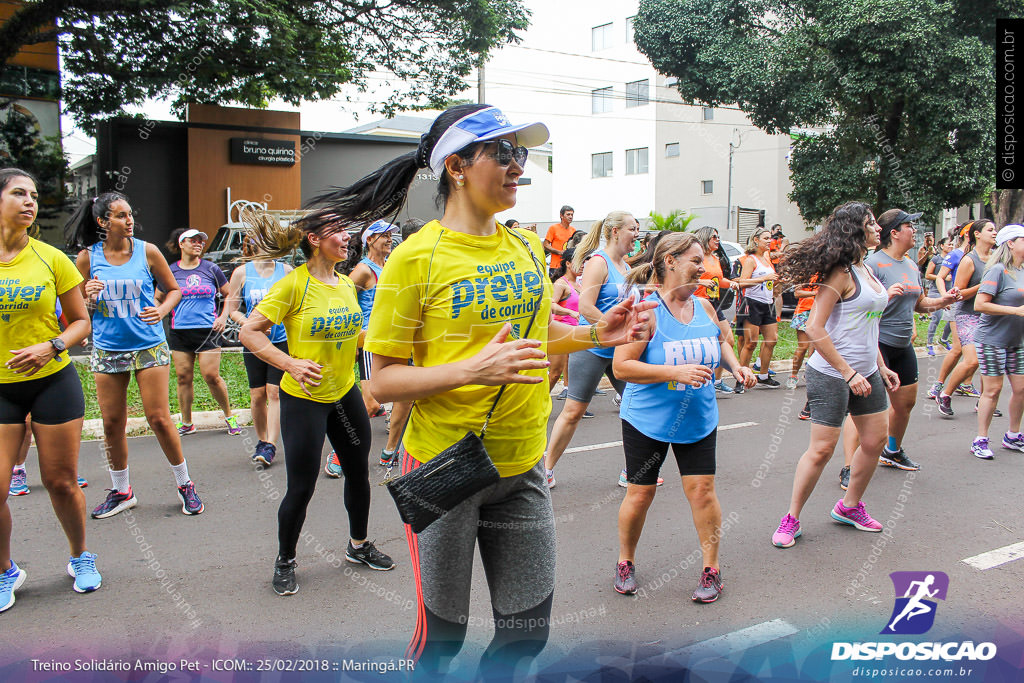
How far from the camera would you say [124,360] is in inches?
189

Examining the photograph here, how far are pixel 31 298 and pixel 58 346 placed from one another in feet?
0.88

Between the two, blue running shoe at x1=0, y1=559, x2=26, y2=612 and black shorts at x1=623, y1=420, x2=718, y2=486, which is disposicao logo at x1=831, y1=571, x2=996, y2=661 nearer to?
black shorts at x1=623, y1=420, x2=718, y2=486

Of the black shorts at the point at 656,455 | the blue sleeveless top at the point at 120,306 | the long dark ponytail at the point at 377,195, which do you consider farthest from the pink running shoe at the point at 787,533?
the blue sleeveless top at the point at 120,306

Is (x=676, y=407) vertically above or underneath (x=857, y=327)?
underneath

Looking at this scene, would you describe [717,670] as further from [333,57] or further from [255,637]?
[333,57]

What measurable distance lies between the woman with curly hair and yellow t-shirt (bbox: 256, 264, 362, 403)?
2.65 m

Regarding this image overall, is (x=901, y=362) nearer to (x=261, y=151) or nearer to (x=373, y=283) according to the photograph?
(x=373, y=283)

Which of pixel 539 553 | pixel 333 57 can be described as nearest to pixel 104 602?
pixel 539 553

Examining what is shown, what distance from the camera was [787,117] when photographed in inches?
816

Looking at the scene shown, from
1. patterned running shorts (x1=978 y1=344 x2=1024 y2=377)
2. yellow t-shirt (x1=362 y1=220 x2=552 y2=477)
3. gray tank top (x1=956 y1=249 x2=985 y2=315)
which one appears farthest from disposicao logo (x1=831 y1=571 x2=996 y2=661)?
gray tank top (x1=956 y1=249 x2=985 y2=315)

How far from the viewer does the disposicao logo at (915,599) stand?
11.5 feet

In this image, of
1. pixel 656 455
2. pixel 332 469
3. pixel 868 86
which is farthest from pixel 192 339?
pixel 868 86

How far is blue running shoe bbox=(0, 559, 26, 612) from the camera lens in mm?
3639

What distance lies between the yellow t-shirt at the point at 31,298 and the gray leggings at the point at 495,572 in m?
2.41
